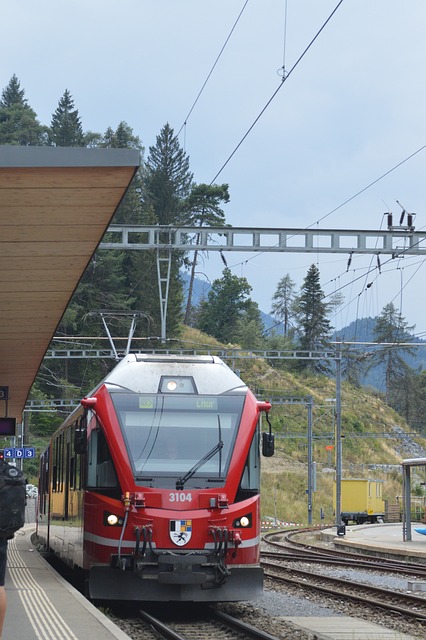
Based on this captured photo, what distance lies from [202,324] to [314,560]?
96181 mm

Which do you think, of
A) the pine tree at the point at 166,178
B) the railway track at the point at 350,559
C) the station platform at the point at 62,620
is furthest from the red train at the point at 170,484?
the pine tree at the point at 166,178

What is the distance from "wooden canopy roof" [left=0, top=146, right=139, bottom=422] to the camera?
10.7 m

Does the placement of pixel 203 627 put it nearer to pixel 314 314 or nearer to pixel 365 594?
pixel 365 594

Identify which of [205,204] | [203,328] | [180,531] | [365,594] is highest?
[205,204]

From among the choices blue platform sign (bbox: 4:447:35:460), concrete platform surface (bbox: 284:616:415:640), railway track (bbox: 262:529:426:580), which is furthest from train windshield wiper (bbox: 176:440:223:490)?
blue platform sign (bbox: 4:447:35:460)

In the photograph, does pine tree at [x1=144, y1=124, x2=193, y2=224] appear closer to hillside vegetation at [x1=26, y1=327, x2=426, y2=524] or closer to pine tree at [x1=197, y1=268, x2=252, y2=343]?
hillside vegetation at [x1=26, y1=327, x2=426, y2=524]

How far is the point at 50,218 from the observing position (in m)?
12.5

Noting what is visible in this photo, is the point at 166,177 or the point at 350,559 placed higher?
the point at 166,177

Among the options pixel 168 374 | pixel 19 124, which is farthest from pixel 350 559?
pixel 19 124

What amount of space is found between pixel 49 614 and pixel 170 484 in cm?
251

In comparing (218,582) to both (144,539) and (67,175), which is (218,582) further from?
(67,175)

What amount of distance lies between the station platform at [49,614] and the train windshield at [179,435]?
1770mm

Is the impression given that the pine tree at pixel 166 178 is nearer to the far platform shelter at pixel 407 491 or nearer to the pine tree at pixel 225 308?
the pine tree at pixel 225 308

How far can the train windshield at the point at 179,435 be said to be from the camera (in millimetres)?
13547
